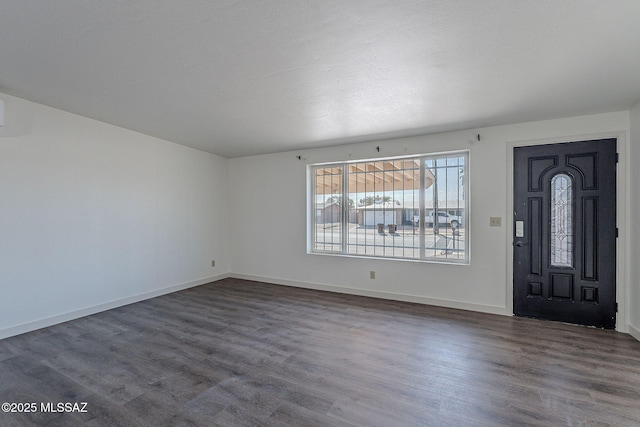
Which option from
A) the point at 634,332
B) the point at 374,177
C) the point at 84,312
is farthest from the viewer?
the point at 374,177

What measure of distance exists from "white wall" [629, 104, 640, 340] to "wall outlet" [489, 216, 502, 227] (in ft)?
3.99

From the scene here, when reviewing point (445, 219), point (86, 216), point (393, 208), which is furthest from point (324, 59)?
point (86, 216)

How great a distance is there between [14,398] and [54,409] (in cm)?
39

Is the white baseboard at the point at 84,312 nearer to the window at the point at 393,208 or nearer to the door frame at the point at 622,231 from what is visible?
the window at the point at 393,208

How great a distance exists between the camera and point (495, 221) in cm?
366

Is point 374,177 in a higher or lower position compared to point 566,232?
higher

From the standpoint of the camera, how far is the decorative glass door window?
131 inches

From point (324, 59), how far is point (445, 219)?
9.49 feet

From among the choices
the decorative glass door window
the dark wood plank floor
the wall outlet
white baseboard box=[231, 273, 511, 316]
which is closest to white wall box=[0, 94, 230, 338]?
the dark wood plank floor

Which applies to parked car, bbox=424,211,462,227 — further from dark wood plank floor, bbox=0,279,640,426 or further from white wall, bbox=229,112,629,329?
dark wood plank floor, bbox=0,279,640,426

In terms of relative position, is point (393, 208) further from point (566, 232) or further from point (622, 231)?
point (622, 231)

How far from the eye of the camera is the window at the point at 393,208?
13.1ft

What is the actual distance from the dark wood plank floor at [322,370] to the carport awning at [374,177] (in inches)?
76.0

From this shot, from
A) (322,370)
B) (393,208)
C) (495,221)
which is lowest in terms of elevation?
(322,370)
